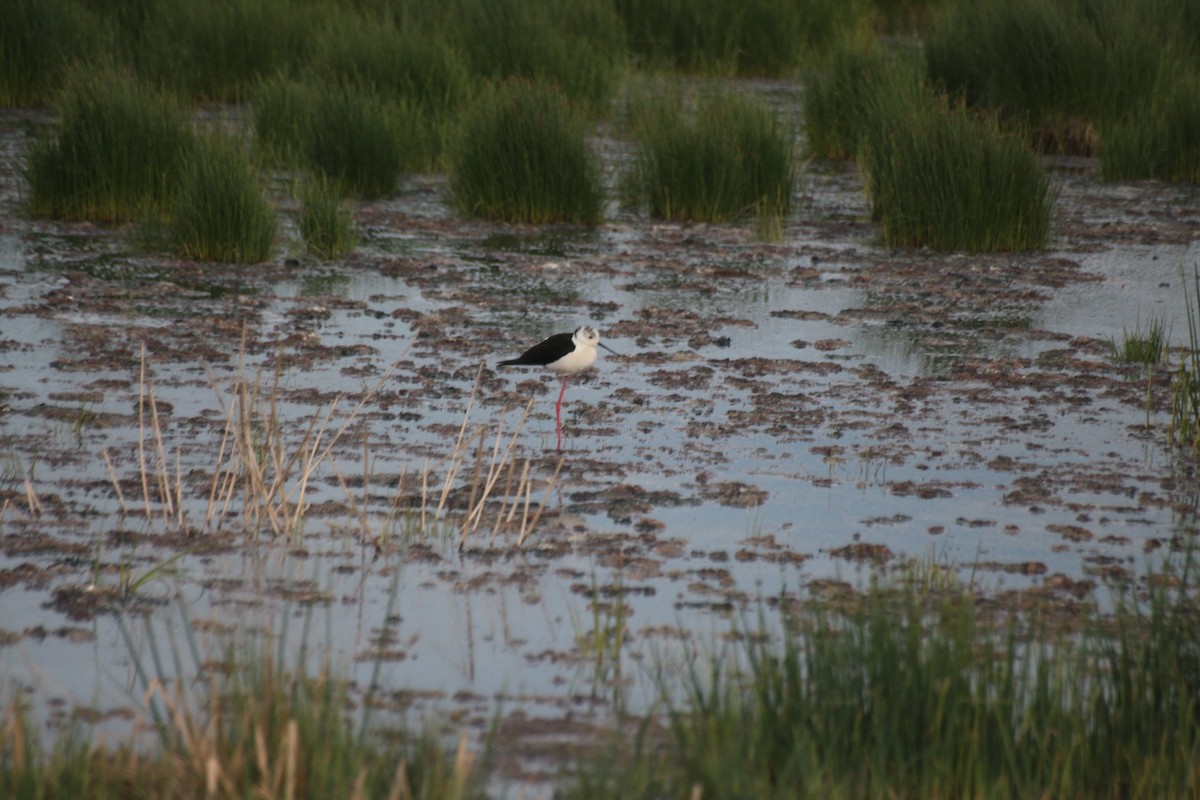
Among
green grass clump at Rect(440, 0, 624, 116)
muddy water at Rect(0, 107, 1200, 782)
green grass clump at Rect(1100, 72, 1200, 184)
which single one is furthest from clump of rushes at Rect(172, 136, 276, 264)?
green grass clump at Rect(1100, 72, 1200, 184)

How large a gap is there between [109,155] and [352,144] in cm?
199

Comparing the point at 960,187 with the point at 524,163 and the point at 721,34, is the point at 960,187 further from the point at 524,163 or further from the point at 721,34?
the point at 721,34

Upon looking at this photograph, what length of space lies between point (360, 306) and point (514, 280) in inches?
46.2

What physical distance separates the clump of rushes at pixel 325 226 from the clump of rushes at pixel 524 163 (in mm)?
1343

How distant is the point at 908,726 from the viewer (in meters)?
3.46

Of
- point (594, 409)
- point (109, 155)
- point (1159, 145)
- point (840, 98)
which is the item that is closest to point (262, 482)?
point (594, 409)

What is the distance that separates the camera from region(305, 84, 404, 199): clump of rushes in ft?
39.2

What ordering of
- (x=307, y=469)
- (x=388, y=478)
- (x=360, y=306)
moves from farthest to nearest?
(x=360, y=306), (x=388, y=478), (x=307, y=469)

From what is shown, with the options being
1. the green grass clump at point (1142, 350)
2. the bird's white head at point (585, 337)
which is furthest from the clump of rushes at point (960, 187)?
the bird's white head at point (585, 337)

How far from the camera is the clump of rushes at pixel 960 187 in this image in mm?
10234

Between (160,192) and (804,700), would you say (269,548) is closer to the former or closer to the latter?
(804,700)

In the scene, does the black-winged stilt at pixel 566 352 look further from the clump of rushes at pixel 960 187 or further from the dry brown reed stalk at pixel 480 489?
the clump of rushes at pixel 960 187

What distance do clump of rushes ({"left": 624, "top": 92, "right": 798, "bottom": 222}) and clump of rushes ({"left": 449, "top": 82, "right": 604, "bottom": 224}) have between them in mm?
525

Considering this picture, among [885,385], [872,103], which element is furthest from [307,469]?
[872,103]
